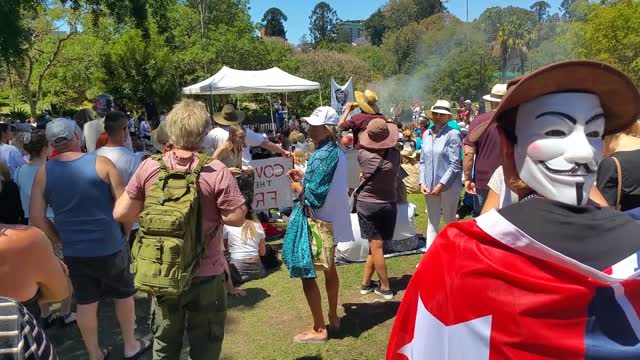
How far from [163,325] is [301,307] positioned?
6.75 feet

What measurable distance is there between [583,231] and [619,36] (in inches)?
1006

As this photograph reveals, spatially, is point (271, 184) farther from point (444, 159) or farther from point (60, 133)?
point (60, 133)

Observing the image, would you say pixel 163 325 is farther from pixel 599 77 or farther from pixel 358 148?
pixel 358 148

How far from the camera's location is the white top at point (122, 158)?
12.2 feet

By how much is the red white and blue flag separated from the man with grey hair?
8.43 ft

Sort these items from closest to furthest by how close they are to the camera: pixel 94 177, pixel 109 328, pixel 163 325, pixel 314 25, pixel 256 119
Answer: pixel 163 325
pixel 94 177
pixel 109 328
pixel 256 119
pixel 314 25

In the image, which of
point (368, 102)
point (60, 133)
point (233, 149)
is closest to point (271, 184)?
point (233, 149)

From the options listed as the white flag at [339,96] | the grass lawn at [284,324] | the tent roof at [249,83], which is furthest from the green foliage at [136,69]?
the grass lawn at [284,324]

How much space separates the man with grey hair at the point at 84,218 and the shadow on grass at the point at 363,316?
5.82 feet

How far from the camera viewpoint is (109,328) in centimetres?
421

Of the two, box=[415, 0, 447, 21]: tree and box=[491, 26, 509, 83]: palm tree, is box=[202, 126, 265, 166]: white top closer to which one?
box=[491, 26, 509, 83]: palm tree

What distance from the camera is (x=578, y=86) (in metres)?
1.39

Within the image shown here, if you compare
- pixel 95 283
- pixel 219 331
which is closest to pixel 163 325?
pixel 219 331

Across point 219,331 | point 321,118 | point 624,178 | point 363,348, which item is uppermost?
point 321,118
